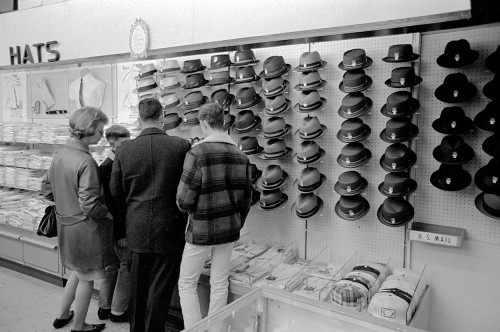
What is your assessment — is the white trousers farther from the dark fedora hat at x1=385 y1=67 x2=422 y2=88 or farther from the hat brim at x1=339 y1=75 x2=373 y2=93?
the dark fedora hat at x1=385 y1=67 x2=422 y2=88

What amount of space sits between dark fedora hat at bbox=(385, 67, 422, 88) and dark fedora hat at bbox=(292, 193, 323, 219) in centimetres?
113

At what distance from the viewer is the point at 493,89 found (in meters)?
2.70

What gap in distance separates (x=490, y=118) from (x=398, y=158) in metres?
0.64

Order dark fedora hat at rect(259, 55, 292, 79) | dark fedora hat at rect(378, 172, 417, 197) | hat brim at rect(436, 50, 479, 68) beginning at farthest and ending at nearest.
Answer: dark fedora hat at rect(259, 55, 292, 79)
dark fedora hat at rect(378, 172, 417, 197)
hat brim at rect(436, 50, 479, 68)

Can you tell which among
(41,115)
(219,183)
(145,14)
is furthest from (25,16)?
(219,183)

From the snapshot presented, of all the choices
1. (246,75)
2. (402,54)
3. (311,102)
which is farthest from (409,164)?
(246,75)

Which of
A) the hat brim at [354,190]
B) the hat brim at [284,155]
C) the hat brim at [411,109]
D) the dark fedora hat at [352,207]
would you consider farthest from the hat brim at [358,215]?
the hat brim at [411,109]

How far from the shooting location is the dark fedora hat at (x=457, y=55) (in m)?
2.79

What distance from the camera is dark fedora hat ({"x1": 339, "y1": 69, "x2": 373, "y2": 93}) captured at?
3.21 metres

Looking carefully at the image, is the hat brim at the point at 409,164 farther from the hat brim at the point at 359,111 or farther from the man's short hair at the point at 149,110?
the man's short hair at the point at 149,110

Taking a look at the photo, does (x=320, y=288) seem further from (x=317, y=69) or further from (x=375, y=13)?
(x=375, y=13)

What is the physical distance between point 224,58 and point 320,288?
225cm

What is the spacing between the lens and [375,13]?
10.8 feet

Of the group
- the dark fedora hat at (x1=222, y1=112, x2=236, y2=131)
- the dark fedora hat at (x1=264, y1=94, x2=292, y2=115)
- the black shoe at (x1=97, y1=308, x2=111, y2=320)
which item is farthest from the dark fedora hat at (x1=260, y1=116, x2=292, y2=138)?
the black shoe at (x1=97, y1=308, x2=111, y2=320)
